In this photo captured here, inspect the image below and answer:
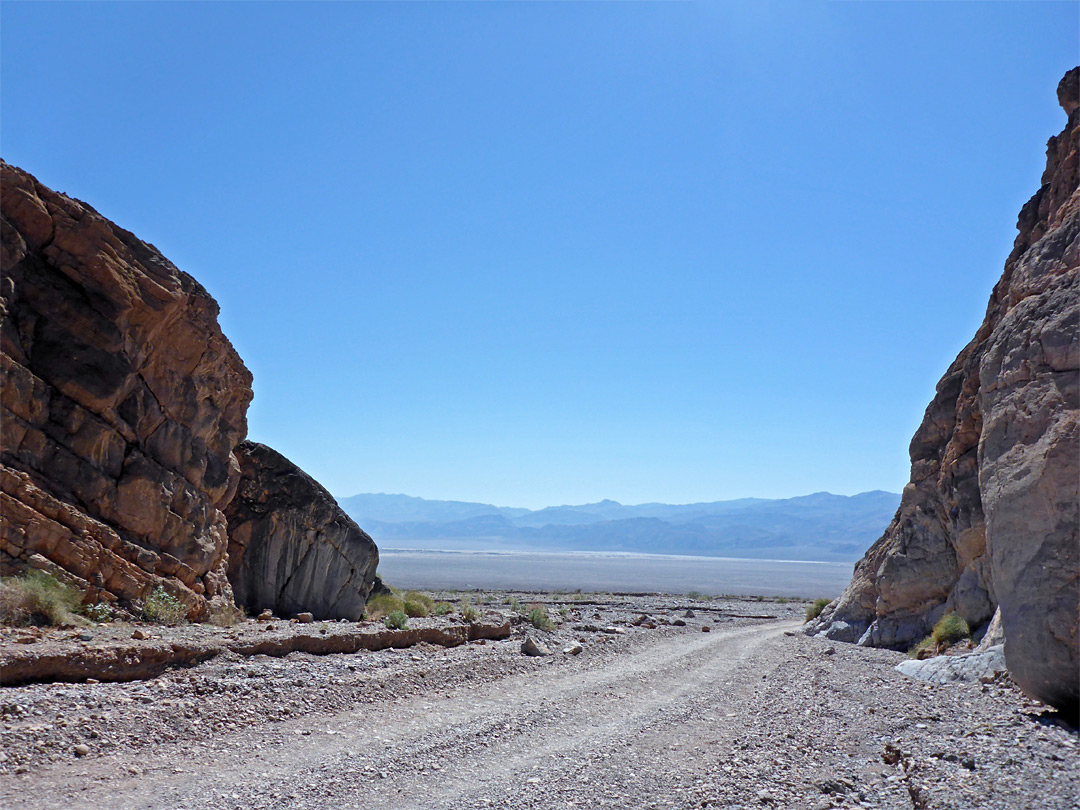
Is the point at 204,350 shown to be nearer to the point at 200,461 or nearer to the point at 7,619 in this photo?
the point at 200,461

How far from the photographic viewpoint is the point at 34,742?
8359 millimetres

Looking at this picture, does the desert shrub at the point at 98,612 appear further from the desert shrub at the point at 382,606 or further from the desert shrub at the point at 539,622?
the desert shrub at the point at 539,622

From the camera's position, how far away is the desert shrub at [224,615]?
689 inches

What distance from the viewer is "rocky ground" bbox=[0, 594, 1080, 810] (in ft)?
25.6

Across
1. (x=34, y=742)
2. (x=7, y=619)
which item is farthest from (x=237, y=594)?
(x=34, y=742)

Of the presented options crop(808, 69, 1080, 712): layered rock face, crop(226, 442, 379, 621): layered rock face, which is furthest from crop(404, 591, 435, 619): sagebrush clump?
crop(808, 69, 1080, 712): layered rock face

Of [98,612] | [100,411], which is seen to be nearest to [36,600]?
[98,612]

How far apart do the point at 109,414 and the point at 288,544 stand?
7.77 meters

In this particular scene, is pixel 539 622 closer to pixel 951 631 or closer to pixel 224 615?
pixel 224 615

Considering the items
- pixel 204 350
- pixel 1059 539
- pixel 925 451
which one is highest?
pixel 204 350

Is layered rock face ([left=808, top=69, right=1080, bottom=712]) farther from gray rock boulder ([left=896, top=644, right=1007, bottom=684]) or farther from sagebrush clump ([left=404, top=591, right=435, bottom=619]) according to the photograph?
sagebrush clump ([left=404, top=591, right=435, bottom=619])

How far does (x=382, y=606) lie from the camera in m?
26.1

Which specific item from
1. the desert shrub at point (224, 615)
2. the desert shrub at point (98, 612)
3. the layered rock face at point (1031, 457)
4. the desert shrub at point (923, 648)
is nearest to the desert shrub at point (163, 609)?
the desert shrub at point (98, 612)

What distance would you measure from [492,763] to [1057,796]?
20.6 feet
